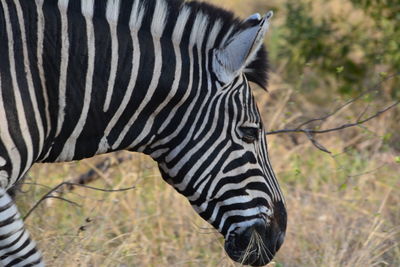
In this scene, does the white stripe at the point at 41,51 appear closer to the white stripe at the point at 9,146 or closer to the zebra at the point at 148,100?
the zebra at the point at 148,100

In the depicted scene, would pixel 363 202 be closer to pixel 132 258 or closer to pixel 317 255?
pixel 317 255

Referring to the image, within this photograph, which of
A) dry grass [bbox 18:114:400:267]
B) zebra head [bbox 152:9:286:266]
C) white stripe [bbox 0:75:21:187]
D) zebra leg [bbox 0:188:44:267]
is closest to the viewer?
white stripe [bbox 0:75:21:187]

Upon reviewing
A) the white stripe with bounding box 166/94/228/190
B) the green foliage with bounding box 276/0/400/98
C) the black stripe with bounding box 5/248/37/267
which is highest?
the green foliage with bounding box 276/0/400/98

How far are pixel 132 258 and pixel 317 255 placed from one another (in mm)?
1258

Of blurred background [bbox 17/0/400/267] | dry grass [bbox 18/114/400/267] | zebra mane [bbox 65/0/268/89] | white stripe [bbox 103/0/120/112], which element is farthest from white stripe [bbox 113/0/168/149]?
dry grass [bbox 18/114/400/267]

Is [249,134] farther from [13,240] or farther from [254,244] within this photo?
[13,240]

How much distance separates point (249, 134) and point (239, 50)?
1.44 feet

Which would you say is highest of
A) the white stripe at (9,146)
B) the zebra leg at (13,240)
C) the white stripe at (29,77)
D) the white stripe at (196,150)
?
the white stripe at (29,77)

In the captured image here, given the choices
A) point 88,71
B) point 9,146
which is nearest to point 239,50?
point 88,71

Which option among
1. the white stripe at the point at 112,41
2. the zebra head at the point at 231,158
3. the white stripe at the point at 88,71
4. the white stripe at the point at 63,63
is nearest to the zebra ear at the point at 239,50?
the zebra head at the point at 231,158

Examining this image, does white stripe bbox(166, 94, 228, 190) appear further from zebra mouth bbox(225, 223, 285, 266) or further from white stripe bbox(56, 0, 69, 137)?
white stripe bbox(56, 0, 69, 137)

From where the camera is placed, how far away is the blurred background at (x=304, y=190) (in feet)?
17.5

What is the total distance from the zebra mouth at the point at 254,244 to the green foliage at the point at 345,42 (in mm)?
4137

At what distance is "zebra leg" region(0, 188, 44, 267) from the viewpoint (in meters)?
3.56
